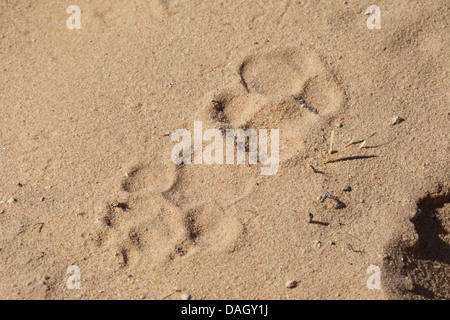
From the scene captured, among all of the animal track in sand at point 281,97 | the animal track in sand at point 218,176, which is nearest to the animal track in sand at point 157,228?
the animal track in sand at point 218,176

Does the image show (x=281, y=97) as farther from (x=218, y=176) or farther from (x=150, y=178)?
(x=150, y=178)

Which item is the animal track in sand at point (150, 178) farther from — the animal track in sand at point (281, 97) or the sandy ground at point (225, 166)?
the animal track in sand at point (281, 97)

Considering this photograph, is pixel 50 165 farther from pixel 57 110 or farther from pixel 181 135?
pixel 181 135

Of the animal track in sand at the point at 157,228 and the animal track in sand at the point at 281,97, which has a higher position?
the animal track in sand at the point at 281,97

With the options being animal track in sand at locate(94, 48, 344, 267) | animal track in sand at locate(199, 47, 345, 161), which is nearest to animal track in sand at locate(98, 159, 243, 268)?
animal track in sand at locate(94, 48, 344, 267)

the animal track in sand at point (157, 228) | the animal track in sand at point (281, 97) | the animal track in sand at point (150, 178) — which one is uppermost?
the animal track in sand at point (281, 97)

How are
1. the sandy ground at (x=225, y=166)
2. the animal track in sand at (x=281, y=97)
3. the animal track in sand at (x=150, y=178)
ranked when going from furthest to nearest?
the animal track in sand at (x=281, y=97) → the animal track in sand at (x=150, y=178) → the sandy ground at (x=225, y=166)

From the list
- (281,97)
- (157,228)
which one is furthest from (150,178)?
(281,97)

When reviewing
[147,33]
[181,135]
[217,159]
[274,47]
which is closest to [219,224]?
[217,159]
